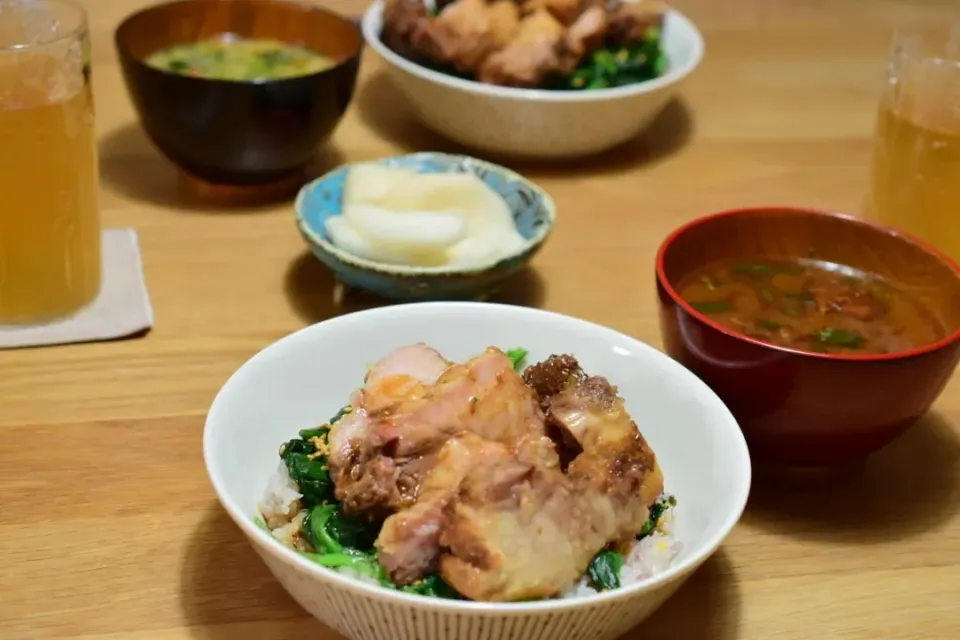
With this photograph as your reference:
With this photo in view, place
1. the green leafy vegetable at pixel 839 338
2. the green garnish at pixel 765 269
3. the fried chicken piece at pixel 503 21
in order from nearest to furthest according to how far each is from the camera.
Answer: the green leafy vegetable at pixel 839 338, the green garnish at pixel 765 269, the fried chicken piece at pixel 503 21

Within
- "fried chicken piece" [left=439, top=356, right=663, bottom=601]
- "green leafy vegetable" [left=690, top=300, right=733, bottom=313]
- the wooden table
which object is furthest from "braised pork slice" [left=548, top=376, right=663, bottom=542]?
"green leafy vegetable" [left=690, top=300, right=733, bottom=313]

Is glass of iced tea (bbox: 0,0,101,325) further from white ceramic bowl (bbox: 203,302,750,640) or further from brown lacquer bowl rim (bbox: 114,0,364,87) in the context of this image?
white ceramic bowl (bbox: 203,302,750,640)

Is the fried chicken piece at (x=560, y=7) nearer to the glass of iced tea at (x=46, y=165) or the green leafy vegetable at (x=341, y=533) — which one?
the glass of iced tea at (x=46, y=165)

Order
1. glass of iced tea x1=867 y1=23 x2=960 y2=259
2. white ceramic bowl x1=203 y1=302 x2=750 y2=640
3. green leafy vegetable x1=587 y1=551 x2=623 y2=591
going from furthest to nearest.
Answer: glass of iced tea x1=867 y1=23 x2=960 y2=259 < green leafy vegetable x1=587 y1=551 x2=623 y2=591 < white ceramic bowl x1=203 y1=302 x2=750 y2=640

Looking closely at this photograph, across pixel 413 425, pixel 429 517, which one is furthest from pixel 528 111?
pixel 429 517

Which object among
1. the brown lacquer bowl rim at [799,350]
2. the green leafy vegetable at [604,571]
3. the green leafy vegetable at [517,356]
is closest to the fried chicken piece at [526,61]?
the brown lacquer bowl rim at [799,350]

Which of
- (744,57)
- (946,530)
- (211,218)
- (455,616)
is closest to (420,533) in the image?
(455,616)

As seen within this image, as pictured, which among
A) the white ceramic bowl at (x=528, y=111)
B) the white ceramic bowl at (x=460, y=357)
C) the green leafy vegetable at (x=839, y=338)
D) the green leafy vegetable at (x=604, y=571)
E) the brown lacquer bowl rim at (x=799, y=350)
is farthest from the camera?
the white ceramic bowl at (x=528, y=111)

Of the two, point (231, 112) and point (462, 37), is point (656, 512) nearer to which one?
point (231, 112)
